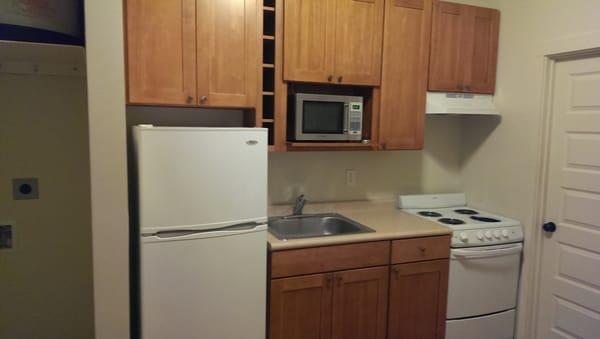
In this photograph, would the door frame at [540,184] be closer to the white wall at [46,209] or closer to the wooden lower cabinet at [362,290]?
the wooden lower cabinet at [362,290]

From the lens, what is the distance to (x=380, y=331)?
251 cm

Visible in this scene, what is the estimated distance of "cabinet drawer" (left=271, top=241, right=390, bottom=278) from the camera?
222 cm

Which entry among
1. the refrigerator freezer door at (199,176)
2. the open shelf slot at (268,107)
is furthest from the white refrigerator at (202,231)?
the open shelf slot at (268,107)

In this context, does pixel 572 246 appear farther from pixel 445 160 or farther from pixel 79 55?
pixel 79 55

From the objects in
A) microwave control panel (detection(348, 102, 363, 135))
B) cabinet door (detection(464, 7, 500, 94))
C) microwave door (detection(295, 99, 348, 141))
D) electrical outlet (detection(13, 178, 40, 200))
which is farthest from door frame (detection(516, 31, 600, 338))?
electrical outlet (detection(13, 178, 40, 200))

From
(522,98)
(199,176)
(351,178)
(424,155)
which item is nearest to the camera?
(199,176)

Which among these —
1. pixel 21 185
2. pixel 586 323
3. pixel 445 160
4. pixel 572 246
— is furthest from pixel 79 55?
pixel 586 323

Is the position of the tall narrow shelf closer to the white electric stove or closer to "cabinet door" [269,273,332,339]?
"cabinet door" [269,273,332,339]

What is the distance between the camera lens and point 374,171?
3209 mm

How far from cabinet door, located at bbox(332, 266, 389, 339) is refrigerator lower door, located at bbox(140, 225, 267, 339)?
47cm

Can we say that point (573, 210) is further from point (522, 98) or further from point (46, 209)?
point (46, 209)

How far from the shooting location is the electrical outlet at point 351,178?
123 inches

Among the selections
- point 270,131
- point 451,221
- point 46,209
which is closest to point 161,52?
point 270,131

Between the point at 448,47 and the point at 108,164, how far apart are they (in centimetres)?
233
